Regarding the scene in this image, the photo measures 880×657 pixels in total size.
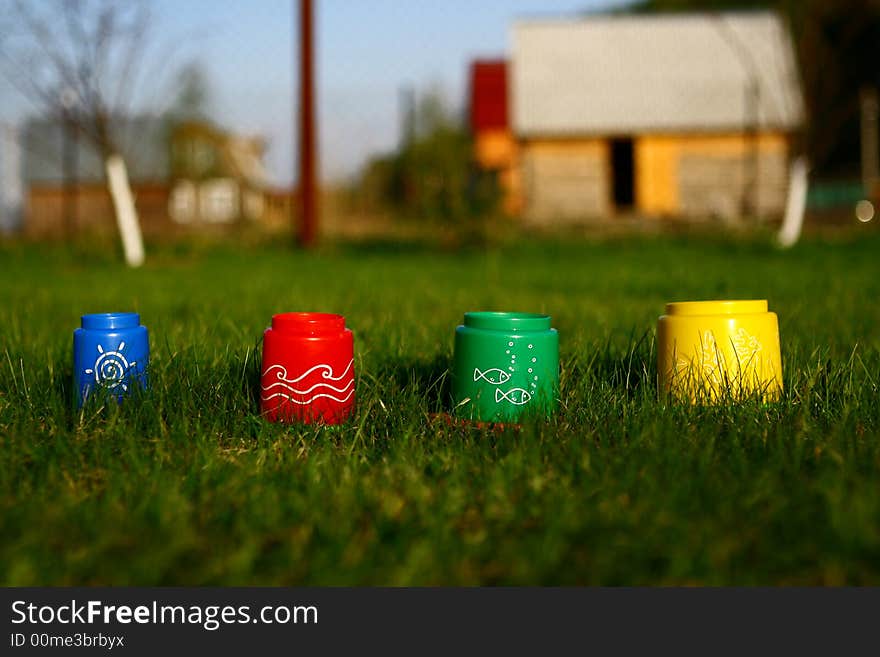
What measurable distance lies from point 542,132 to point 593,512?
16.7 m

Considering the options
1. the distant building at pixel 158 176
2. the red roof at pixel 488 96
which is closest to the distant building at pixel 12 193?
the distant building at pixel 158 176

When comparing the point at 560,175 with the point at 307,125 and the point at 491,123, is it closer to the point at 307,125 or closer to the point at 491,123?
the point at 491,123

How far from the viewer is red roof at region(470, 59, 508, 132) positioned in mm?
19172

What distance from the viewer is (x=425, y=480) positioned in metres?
1.81

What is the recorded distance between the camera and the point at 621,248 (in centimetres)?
1045

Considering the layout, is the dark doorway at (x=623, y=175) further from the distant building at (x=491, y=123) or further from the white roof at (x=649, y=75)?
the distant building at (x=491, y=123)

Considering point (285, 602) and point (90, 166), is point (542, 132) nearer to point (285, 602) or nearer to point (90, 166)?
point (285, 602)

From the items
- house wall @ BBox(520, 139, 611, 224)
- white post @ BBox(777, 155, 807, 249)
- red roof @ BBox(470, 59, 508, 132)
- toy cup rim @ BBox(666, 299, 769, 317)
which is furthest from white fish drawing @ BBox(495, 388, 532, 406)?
red roof @ BBox(470, 59, 508, 132)

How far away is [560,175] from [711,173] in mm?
3196

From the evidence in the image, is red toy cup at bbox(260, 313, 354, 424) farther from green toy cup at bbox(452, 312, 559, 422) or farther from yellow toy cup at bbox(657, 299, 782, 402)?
yellow toy cup at bbox(657, 299, 782, 402)

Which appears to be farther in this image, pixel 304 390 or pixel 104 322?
pixel 104 322

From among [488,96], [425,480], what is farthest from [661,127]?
[425,480]

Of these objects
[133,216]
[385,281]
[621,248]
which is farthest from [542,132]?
[385,281]

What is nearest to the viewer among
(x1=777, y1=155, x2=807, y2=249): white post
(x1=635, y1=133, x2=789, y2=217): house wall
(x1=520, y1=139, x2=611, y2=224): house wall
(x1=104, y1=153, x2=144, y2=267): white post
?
(x1=104, y1=153, x2=144, y2=267): white post
